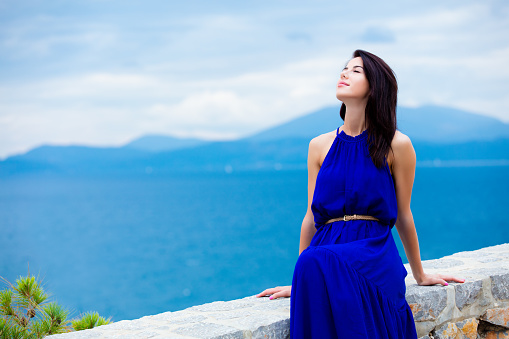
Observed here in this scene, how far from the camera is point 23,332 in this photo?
312 cm

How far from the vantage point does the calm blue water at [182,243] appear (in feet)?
93.7

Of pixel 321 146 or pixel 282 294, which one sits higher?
pixel 321 146

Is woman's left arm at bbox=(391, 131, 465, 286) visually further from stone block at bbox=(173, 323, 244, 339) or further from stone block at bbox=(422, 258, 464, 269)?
stone block at bbox=(173, 323, 244, 339)

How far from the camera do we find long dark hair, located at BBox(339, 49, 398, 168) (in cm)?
253

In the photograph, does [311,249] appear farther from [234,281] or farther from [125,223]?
[125,223]

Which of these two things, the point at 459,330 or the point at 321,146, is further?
the point at 459,330

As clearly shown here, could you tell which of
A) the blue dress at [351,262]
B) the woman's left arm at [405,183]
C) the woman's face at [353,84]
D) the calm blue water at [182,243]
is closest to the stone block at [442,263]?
the woman's left arm at [405,183]

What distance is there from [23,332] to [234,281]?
26605mm

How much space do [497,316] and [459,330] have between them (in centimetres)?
31

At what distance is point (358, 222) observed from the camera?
8.23 feet

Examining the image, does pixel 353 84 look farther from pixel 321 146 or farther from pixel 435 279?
pixel 435 279

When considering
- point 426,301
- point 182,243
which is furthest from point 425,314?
point 182,243

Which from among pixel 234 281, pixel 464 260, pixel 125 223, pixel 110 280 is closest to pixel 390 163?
pixel 464 260

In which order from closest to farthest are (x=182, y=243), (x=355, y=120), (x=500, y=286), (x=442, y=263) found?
(x=355, y=120) < (x=500, y=286) < (x=442, y=263) < (x=182, y=243)
